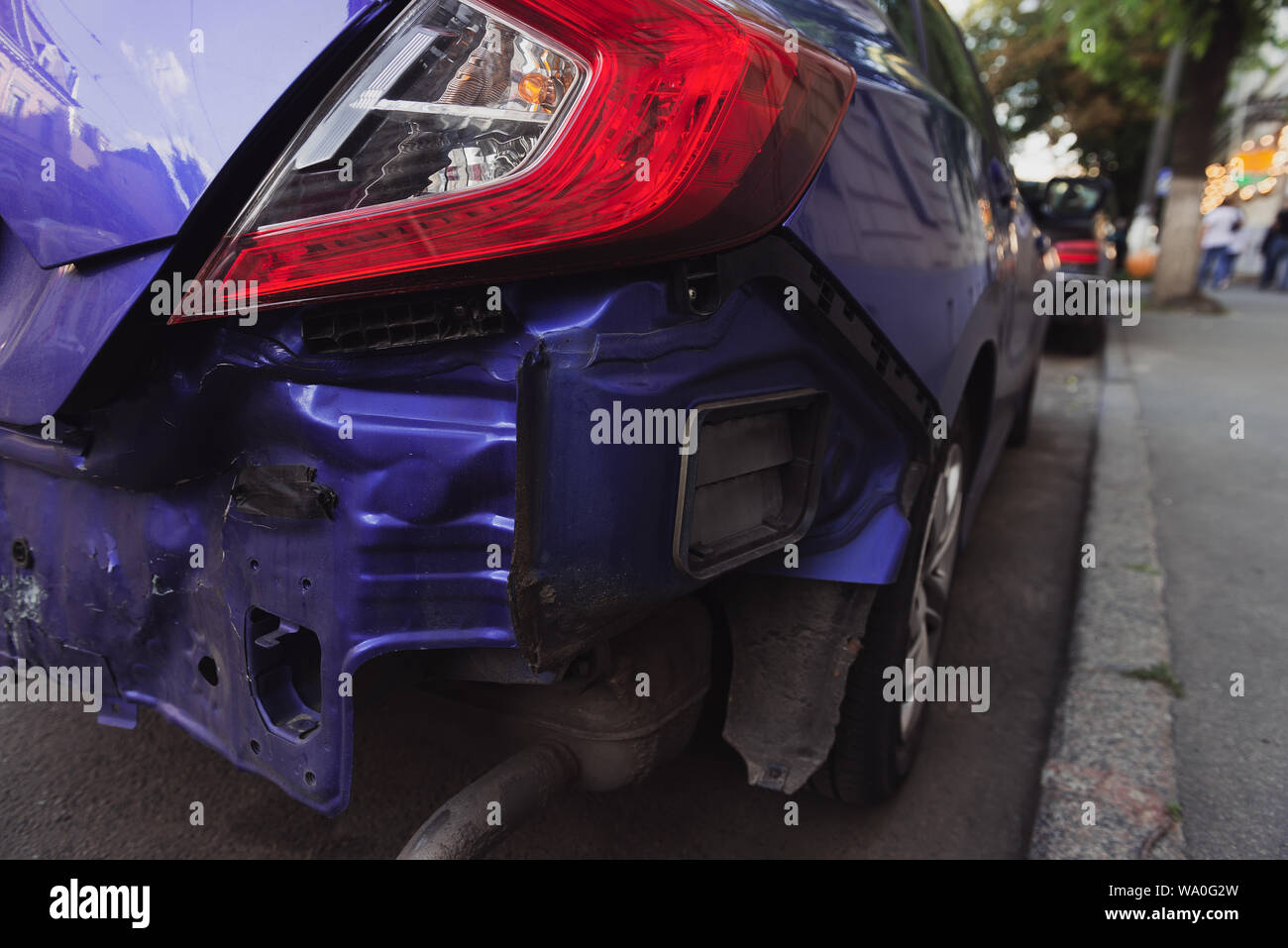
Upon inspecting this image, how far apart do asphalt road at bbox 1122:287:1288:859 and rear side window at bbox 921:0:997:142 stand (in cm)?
176

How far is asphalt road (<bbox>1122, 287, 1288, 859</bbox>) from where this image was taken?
6.90 ft

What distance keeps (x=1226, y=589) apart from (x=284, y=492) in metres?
3.35

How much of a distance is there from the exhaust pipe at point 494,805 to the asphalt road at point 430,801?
0.26 meters

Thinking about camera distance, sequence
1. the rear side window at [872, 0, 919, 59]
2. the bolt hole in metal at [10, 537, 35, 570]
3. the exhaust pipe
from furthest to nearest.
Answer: the rear side window at [872, 0, 919, 59], the bolt hole in metal at [10, 537, 35, 570], the exhaust pipe

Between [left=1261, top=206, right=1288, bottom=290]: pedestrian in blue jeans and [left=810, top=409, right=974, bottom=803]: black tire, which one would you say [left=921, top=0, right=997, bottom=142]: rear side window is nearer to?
[left=810, top=409, right=974, bottom=803]: black tire

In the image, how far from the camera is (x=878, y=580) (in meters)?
1.65

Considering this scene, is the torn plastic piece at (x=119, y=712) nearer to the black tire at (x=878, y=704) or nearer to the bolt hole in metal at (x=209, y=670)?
the bolt hole in metal at (x=209, y=670)

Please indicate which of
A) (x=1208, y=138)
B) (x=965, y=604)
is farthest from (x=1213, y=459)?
(x=1208, y=138)

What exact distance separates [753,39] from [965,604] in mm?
2649

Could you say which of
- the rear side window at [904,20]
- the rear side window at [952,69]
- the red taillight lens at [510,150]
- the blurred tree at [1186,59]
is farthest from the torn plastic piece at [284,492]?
the blurred tree at [1186,59]

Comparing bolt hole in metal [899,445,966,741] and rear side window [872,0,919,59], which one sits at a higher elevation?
rear side window [872,0,919,59]

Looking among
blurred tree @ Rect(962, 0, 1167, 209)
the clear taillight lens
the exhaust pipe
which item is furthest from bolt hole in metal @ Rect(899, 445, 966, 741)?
blurred tree @ Rect(962, 0, 1167, 209)

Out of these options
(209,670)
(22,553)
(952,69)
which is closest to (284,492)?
(209,670)

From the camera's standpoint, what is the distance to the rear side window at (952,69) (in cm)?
237
